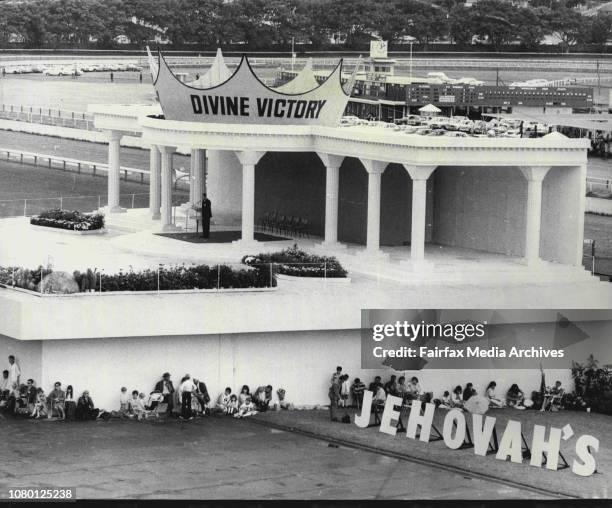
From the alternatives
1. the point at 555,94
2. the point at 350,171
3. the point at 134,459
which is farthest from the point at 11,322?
the point at 555,94

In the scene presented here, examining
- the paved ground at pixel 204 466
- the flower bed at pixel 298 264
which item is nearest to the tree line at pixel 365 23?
the flower bed at pixel 298 264

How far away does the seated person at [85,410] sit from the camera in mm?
41781

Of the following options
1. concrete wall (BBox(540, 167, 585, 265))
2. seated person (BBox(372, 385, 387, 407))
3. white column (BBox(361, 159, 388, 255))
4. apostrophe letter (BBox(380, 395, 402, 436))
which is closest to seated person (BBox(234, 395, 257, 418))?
seated person (BBox(372, 385, 387, 407))

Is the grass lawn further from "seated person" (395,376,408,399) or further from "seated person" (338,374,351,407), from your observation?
"seated person" (395,376,408,399)

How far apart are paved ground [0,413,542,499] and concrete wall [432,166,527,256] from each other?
11637 millimetres

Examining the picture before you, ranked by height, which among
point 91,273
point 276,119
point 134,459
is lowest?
point 134,459

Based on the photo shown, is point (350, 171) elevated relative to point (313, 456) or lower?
elevated

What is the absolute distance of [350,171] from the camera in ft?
175

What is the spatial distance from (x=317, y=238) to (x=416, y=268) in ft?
20.6

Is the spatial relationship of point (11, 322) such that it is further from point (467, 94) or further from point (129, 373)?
point (467, 94)

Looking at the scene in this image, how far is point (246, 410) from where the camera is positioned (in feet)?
140

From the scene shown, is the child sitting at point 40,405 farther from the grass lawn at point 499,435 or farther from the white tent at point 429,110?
the white tent at point 429,110

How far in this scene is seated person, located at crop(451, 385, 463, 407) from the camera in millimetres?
43562

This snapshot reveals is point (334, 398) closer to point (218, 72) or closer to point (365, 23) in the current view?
point (218, 72)
